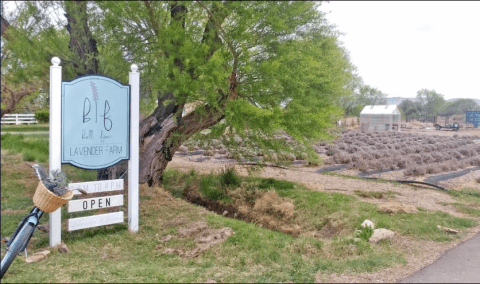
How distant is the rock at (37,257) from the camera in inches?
179

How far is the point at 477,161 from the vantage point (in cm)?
956

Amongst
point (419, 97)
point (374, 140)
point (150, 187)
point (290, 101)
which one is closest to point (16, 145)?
point (150, 187)

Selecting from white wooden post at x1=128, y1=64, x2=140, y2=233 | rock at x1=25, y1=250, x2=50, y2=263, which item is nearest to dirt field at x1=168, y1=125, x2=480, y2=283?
white wooden post at x1=128, y1=64, x2=140, y2=233

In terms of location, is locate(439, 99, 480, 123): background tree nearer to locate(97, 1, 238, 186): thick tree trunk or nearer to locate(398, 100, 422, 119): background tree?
locate(398, 100, 422, 119): background tree

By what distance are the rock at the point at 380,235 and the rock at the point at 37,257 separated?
3.92 metres

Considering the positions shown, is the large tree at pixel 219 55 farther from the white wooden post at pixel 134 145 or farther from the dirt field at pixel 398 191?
the dirt field at pixel 398 191

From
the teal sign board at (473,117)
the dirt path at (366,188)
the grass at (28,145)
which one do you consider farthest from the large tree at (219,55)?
the teal sign board at (473,117)

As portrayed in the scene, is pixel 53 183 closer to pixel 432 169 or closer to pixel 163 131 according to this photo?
pixel 163 131

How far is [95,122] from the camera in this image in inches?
214

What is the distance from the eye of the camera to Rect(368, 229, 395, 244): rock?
228 inches

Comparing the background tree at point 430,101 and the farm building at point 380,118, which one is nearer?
the background tree at point 430,101

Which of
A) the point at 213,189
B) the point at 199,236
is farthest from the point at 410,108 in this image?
the point at 199,236

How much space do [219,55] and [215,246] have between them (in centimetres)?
270

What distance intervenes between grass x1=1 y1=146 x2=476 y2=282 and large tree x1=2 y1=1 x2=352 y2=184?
143 cm
